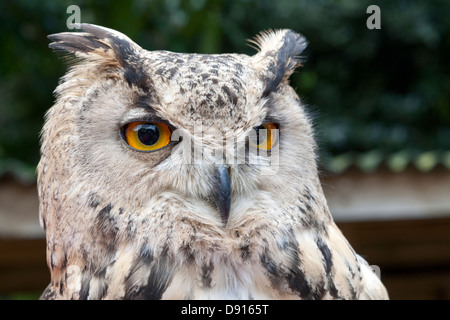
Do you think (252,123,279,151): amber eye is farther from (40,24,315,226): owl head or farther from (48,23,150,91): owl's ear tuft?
(48,23,150,91): owl's ear tuft

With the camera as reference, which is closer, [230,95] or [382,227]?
[230,95]

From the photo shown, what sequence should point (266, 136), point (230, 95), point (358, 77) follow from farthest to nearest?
1. point (358, 77)
2. point (266, 136)
3. point (230, 95)

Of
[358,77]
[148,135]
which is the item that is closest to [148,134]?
[148,135]

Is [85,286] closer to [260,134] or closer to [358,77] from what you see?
[260,134]

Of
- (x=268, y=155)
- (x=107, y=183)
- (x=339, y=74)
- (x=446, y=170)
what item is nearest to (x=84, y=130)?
(x=107, y=183)

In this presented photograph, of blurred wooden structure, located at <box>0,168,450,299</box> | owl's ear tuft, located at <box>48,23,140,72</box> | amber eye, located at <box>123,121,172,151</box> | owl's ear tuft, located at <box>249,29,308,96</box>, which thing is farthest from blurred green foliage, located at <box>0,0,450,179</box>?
amber eye, located at <box>123,121,172,151</box>

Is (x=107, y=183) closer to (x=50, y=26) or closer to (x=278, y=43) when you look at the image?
(x=278, y=43)

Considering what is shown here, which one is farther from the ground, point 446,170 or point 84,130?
point 84,130

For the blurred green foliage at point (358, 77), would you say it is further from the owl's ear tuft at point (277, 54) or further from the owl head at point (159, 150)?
the owl head at point (159, 150)
